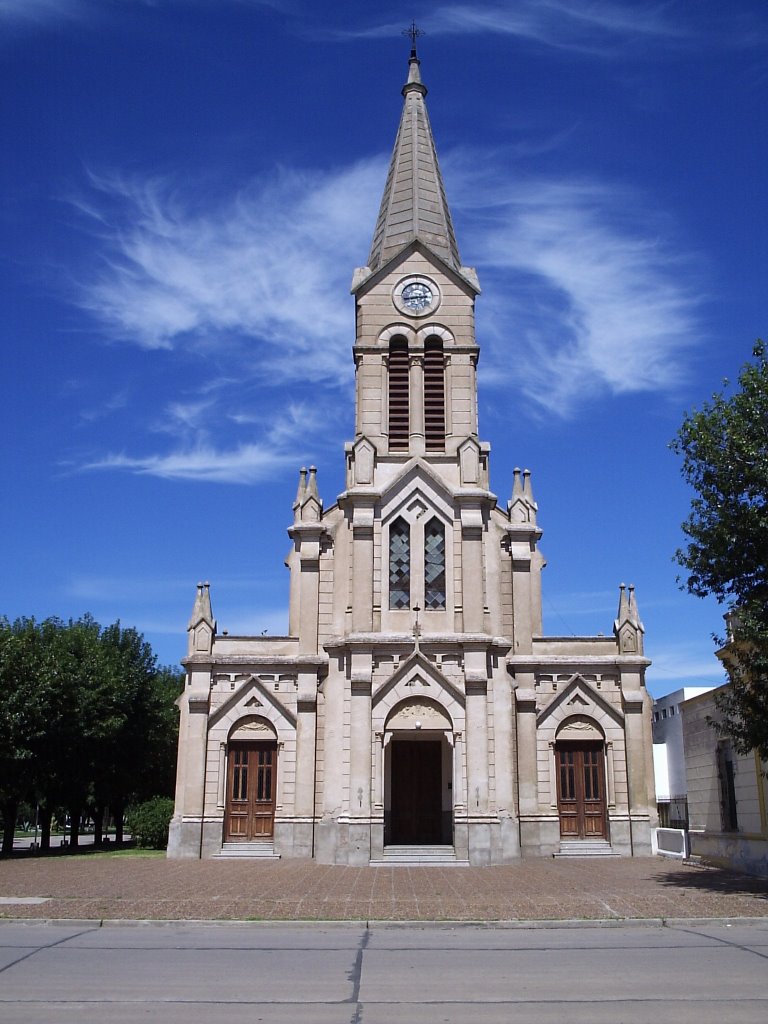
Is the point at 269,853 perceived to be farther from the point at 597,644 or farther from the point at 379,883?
the point at 597,644

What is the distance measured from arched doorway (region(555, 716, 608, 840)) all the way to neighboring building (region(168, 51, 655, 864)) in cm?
5

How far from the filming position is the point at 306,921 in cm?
1611

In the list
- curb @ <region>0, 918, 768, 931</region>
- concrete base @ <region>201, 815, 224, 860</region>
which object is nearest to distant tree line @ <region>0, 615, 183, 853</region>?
concrete base @ <region>201, 815, 224, 860</region>

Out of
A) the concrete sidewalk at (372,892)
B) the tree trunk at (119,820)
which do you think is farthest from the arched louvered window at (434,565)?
the tree trunk at (119,820)

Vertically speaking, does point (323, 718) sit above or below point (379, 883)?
above

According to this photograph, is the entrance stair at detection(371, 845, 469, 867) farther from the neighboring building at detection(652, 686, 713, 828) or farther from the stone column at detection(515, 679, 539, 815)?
the neighboring building at detection(652, 686, 713, 828)

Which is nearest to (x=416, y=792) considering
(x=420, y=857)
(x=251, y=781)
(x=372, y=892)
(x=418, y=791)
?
(x=418, y=791)

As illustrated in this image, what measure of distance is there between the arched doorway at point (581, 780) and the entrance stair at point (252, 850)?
9.85m

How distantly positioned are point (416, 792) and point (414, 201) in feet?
73.1

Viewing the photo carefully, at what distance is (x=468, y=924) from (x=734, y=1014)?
22.5 feet

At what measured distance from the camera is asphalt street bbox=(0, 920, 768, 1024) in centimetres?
994

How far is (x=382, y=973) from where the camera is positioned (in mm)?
12070

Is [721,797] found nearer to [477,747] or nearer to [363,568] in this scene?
[477,747]

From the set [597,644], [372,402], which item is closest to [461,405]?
[372,402]
